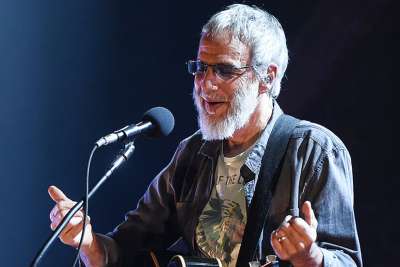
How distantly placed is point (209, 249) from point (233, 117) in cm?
47

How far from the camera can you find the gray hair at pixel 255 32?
263cm

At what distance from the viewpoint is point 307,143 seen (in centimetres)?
247

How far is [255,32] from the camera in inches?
104

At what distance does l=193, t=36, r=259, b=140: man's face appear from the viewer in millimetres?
2592

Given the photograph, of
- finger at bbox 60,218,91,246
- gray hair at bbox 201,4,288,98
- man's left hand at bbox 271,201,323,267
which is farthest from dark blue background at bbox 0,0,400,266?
man's left hand at bbox 271,201,323,267

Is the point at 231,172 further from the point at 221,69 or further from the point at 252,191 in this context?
the point at 221,69

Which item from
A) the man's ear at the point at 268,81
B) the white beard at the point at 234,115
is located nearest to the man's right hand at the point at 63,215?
the white beard at the point at 234,115

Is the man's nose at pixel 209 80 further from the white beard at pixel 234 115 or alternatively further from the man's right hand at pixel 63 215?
the man's right hand at pixel 63 215

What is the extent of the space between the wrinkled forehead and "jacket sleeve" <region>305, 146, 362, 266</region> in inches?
18.3

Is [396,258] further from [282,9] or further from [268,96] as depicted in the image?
[282,9]

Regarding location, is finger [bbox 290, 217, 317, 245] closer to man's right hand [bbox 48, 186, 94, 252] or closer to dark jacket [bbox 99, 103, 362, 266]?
dark jacket [bbox 99, 103, 362, 266]

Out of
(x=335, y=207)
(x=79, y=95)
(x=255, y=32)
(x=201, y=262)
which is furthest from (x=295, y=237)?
(x=79, y=95)

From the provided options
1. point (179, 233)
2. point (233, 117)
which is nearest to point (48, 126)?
point (179, 233)

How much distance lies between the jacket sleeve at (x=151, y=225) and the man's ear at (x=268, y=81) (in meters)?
0.43
